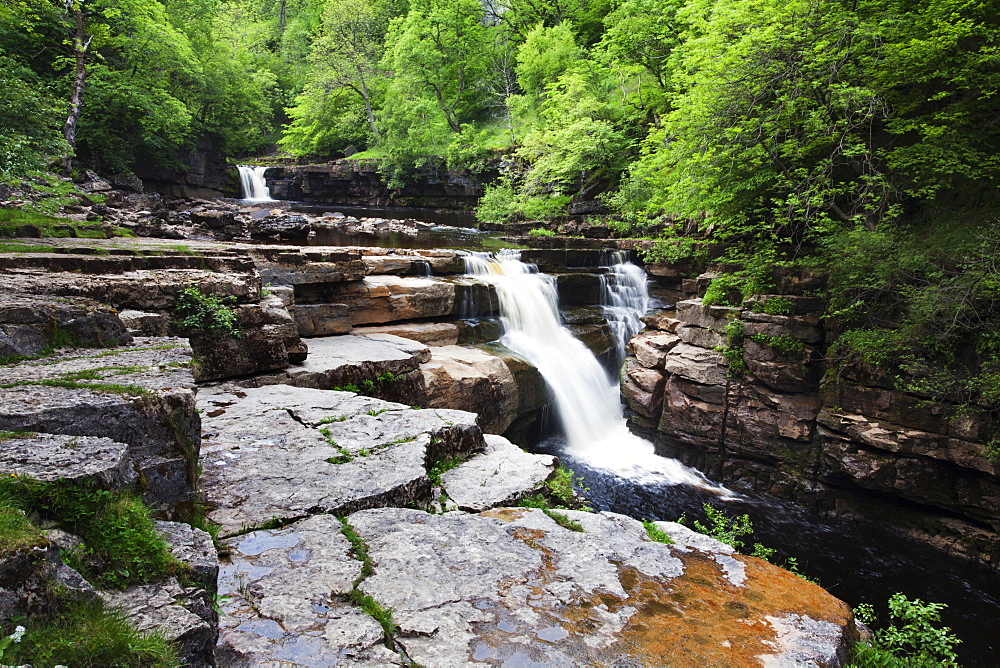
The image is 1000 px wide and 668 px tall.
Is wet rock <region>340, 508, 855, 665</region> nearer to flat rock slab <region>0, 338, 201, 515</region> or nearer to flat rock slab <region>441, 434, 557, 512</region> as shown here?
flat rock slab <region>441, 434, 557, 512</region>

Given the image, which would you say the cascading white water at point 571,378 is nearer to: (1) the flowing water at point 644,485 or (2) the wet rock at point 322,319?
(1) the flowing water at point 644,485

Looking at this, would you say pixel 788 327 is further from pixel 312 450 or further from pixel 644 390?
pixel 312 450

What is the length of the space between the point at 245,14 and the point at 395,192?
107 feet

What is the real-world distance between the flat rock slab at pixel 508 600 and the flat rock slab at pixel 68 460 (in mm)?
945

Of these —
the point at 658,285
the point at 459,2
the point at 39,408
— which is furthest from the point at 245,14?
the point at 39,408

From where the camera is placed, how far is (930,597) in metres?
7.44

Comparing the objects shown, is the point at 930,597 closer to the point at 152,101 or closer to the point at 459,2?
the point at 152,101

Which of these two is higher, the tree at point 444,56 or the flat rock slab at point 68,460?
the tree at point 444,56

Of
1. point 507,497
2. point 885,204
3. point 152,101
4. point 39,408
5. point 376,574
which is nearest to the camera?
point 39,408

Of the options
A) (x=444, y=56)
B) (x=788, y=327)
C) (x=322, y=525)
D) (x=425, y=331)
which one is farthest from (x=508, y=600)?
(x=444, y=56)

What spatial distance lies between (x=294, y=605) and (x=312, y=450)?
1957 millimetres

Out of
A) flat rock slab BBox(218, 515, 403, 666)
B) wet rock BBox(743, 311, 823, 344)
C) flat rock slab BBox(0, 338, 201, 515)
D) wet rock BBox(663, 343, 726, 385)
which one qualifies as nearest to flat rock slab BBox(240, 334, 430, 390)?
flat rock slab BBox(0, 338, 201, 515)

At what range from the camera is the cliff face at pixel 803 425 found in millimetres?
8586

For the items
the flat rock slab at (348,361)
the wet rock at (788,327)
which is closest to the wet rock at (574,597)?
the flat rock slab at (348,361)
